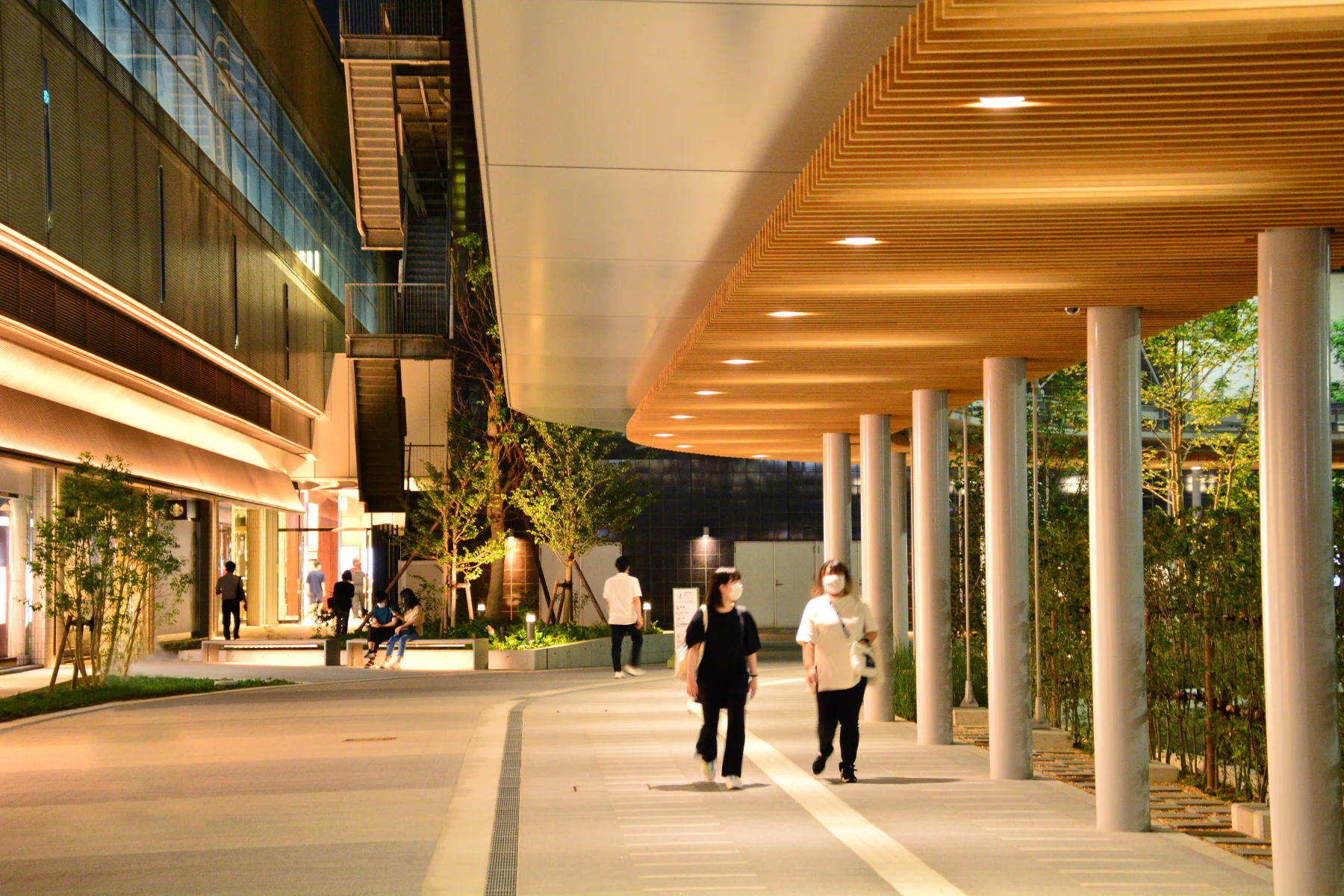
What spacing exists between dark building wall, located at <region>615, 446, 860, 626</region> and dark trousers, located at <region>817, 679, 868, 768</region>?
33.9m

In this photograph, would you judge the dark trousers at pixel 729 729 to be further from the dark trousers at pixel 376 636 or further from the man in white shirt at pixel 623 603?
the dark trousers at pixel 376 636

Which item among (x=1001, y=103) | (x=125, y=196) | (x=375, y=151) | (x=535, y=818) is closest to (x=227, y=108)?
(x=375, y=151)

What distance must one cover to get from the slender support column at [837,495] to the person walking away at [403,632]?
36.8 feet

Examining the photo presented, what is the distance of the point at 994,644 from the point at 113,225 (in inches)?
624

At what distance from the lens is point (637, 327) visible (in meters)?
15.1

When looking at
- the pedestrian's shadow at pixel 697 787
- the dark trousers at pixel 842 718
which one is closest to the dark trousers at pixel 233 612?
the pedestrian's shadow at pixel 697 787

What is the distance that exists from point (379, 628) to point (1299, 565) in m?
23.1

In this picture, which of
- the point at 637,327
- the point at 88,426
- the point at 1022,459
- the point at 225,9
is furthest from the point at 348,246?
the point at 1022,459

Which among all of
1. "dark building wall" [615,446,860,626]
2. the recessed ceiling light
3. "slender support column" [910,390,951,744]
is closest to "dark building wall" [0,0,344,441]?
"slender support column" [910,390,951,744]

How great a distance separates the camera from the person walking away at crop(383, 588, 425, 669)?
2914 centimetres

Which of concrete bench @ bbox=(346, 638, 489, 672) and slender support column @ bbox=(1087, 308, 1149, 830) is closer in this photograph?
slender support column @ bbox=(1087, 308, 1149, 830)

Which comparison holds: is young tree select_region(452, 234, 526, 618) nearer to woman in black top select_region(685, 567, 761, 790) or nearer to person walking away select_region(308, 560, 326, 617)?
person walking away select_region(308, 560, 326, 617)

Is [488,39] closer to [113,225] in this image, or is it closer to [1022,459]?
[1022,459]

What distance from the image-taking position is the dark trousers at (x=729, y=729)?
12.1 m
